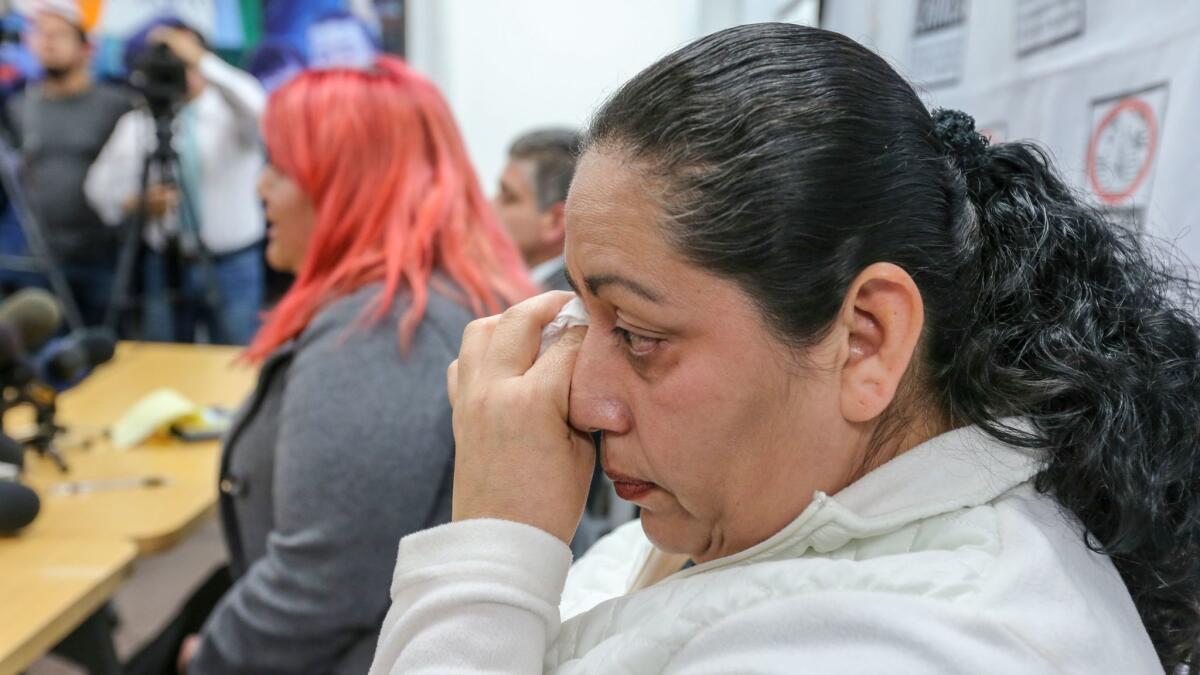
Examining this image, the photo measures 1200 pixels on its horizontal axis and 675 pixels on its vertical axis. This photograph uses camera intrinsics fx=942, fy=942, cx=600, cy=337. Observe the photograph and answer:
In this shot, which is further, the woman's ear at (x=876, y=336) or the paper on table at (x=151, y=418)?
the paper on table at (x=151, y=418)

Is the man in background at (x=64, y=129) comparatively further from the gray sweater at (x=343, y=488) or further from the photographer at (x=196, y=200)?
the gray sweater at (x=343, y=488)

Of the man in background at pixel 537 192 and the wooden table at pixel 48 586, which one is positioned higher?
the man in background at pixel 537 192

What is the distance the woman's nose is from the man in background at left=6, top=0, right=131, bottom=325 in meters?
3.84

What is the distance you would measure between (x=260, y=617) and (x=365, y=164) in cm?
72

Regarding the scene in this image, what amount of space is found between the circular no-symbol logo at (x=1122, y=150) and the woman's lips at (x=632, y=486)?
0.72 metres

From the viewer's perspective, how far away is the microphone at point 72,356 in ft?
6.16

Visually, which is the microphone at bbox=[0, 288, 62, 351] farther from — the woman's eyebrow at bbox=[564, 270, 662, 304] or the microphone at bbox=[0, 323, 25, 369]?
the woman's eyebrow at bbox=[564, 270, 662, 304]

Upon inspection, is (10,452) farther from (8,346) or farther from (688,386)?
(688,386)

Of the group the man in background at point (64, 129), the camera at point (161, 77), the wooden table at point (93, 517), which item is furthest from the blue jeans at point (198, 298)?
the wooden table at point (93, 517)

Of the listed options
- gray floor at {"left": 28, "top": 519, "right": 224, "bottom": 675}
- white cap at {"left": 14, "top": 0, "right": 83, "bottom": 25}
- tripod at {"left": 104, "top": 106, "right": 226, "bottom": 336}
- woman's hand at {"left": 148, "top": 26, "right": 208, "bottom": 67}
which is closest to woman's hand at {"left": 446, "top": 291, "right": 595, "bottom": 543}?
gray floor at {"left": 28, "top": 519, "right": 224, "bottom": 675}

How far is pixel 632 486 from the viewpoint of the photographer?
0.76 m

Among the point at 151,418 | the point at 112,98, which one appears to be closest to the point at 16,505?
the point at 151,418

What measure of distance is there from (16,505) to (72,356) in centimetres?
69

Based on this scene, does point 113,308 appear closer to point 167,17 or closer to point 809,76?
point 167,17
